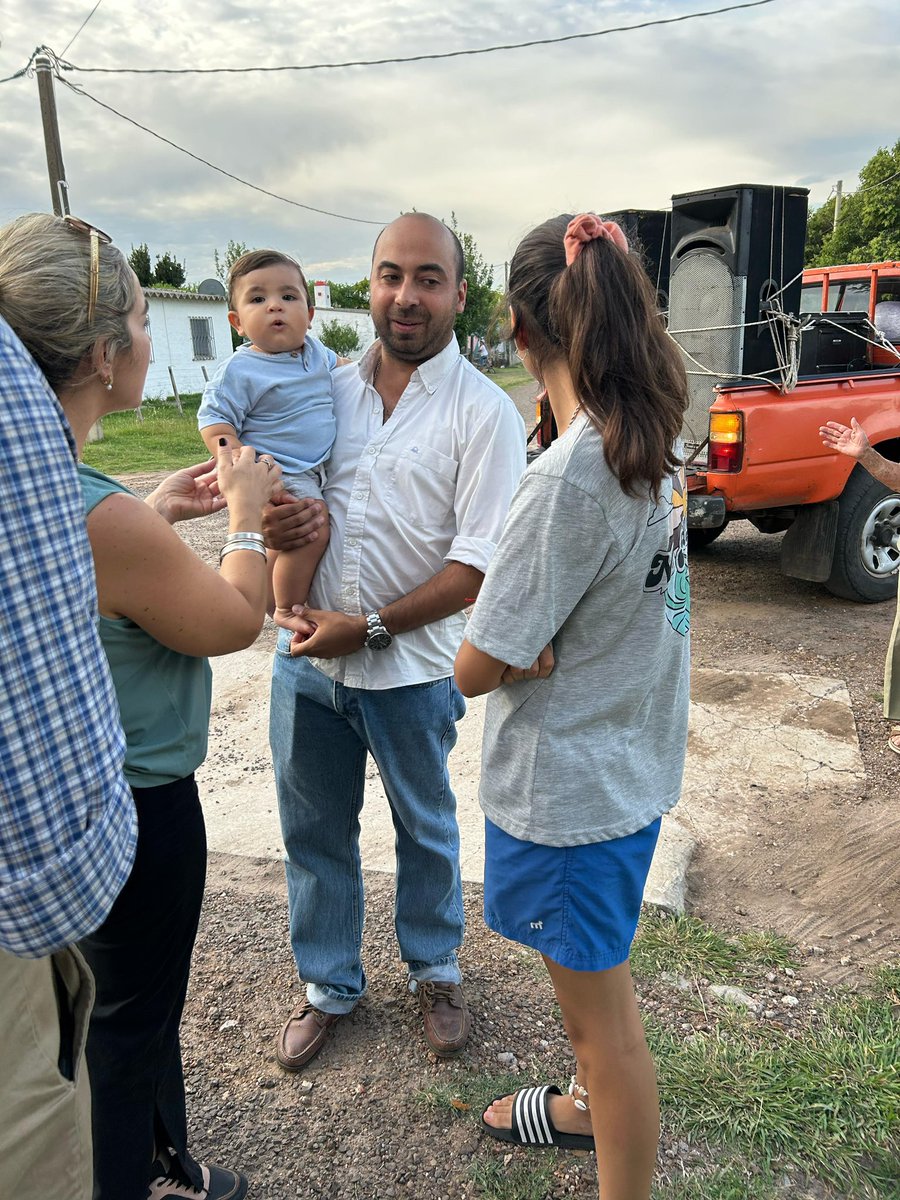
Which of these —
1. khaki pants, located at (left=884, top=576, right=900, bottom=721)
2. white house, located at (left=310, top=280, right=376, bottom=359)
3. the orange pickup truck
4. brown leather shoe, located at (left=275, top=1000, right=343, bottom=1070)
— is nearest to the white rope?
the orange pickup truck

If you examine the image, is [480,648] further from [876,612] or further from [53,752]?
[876,612]

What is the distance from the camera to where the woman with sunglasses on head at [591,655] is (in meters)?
1.56

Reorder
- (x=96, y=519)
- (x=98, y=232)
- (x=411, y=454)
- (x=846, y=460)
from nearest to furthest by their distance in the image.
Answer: (x=96, y=519), (x=98, y=232), (x=411, y=454), (x=846, y=460)

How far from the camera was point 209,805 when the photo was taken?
3955 millimetres

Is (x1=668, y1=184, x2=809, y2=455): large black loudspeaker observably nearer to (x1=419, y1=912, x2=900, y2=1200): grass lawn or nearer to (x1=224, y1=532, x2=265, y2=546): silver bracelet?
(x1=419, y1=912, x2=900, y2=1200): grass lawn

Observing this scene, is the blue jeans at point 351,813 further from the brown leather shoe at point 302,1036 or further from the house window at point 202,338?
the house window at point 202,338

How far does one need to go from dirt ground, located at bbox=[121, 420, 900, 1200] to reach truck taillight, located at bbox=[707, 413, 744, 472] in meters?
2.08

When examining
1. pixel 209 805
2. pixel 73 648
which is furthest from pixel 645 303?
pixel 209 805

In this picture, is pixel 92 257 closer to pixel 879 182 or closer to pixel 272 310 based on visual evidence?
pixel 272 310

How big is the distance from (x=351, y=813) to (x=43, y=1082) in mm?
1423

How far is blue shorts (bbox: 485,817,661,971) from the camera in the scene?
66.4 inches

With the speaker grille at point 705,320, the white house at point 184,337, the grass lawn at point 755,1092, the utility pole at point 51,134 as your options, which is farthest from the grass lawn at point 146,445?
the grass lawn at point 755,1092

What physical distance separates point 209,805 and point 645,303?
10.1 ft

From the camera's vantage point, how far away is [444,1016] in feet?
8.33
